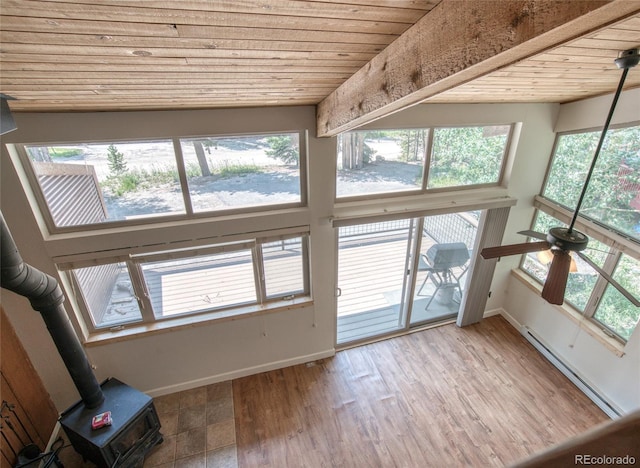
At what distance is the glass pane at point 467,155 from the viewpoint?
331 cm

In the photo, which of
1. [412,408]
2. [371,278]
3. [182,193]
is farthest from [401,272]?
[182,193]

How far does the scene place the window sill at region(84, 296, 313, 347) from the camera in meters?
2.97

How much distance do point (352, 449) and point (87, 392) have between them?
8.01 ft

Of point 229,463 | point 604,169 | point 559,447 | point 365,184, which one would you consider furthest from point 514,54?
point 229,463

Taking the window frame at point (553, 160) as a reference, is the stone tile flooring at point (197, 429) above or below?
below

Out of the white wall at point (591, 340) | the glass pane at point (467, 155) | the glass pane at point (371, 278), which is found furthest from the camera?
the glass pane at point (371, 278)

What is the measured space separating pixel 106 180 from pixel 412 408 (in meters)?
3.76

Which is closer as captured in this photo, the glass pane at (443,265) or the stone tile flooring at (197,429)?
the stone tile flooring at (197,429)

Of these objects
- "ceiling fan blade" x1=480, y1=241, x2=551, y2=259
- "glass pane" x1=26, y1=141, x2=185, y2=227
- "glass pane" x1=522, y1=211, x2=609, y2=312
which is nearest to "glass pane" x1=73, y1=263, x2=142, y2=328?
"glass pane" x1=26, y1=141, x2=185, y2=227

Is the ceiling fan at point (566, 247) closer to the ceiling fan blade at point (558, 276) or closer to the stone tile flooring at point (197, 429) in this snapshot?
the ceiling fan blade at point (558, 276)

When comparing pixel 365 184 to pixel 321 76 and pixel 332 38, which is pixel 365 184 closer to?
pixel 321 76

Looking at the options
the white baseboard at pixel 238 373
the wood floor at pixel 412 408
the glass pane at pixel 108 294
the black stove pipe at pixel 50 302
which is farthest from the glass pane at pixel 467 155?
the black stove pipe at pixel 50 302

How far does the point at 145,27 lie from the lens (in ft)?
3.45

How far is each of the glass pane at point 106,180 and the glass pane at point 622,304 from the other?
447 centimetres
